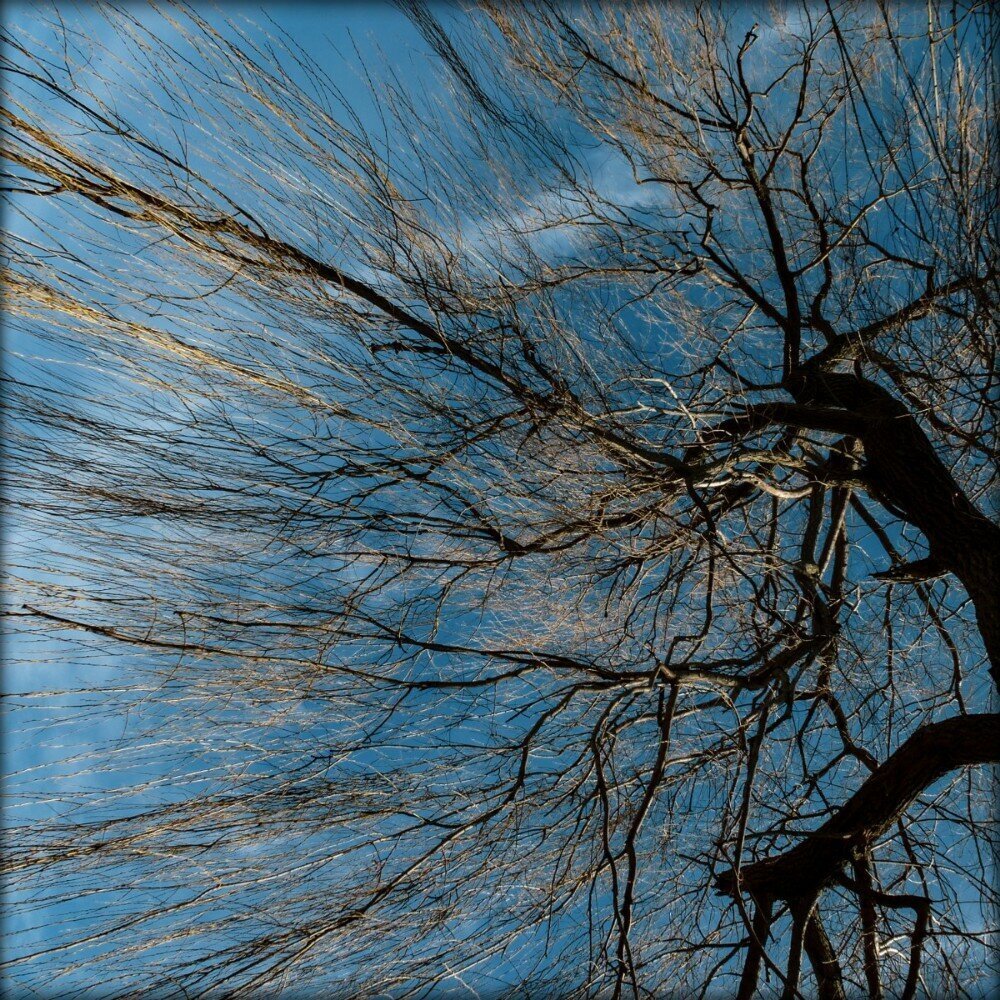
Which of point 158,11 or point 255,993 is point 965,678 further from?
point 158,11

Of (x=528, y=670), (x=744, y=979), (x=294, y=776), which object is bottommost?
(x=744, y=979)

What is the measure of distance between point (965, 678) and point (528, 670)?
1.81 m

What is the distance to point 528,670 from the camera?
2.68 meters

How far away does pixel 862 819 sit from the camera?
2537 mm

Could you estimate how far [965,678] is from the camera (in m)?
3.16

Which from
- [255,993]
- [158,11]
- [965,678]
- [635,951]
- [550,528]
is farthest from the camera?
[965,678]

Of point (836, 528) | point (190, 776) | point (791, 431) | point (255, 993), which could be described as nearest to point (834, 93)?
point (791, 431)

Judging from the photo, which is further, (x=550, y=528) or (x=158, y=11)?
(x=550, y=528)

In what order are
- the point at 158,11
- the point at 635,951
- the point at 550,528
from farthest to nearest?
the point at 550,528 → the point at 635,951 → the point at 158,11

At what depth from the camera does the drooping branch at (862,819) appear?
7.79ft

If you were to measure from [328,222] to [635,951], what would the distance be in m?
2.45

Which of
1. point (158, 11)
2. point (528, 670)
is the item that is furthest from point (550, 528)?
point (158, 11)

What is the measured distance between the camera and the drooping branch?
7.79 feet

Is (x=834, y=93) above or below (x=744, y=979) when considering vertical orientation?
above
